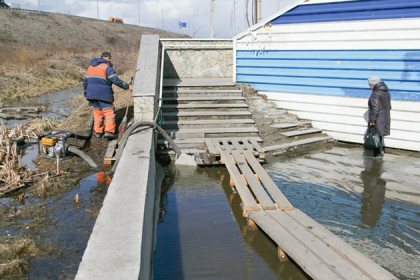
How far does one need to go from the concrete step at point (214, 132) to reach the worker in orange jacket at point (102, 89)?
1.37m

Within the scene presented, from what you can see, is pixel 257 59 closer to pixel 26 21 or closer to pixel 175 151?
pixel 175 151

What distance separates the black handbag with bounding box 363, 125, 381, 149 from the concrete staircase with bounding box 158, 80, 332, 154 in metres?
0.99

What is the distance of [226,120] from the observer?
8641mm

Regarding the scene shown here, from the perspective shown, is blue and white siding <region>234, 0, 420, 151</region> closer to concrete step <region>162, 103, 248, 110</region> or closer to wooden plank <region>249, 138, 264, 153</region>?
concrete step <region>162, 103, 248, 110</region>

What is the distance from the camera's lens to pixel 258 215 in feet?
15.2

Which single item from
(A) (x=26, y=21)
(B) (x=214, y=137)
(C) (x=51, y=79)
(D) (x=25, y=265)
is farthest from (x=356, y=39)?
(A) (x=26, y=21)

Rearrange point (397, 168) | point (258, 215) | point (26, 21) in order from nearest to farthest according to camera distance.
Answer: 1. point (258, 215)
2. point (397, 168)
3. point (26, 21)

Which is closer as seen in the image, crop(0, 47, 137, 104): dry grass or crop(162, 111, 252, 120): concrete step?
crop(162, 111, 252, 120): concrete step

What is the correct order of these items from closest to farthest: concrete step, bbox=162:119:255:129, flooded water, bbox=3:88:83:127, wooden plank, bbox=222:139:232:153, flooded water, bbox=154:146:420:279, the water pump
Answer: flooded water, bbox=154:146:420:279, the water pump, wooden plank, bbox=222:139:232:153, concrete step, bbox=162:119:255:129, flooded water, bbox=3:88:83:127

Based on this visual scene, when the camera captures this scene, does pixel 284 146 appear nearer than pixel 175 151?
No

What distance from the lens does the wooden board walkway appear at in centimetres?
341

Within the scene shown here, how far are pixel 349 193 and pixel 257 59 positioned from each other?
5.42 metres

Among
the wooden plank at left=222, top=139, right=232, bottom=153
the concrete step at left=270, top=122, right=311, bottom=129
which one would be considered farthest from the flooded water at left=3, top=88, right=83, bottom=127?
the concrete step at left=270, top=122, right=311, bottom=129

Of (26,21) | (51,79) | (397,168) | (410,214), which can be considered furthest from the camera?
(26,21)
